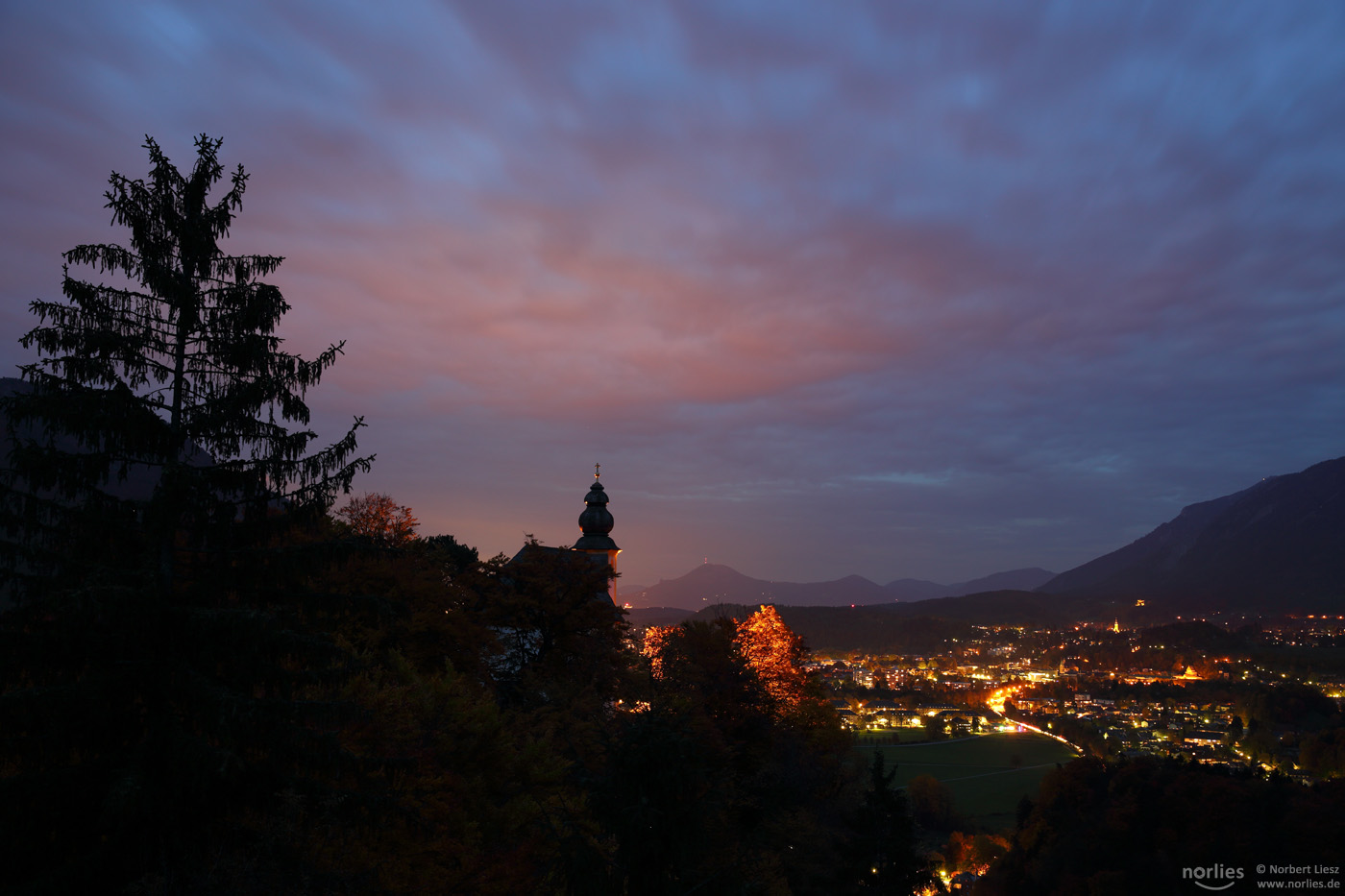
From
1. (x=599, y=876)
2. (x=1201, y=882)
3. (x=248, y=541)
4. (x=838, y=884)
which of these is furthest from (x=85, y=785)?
(x=1201, y=882)

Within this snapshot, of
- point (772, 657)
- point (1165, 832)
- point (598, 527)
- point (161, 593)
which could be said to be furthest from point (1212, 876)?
point (161, 593)

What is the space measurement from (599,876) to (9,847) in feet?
24.7

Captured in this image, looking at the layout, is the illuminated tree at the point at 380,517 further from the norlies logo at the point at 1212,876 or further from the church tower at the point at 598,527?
the norlies logo at the point at 1212,876

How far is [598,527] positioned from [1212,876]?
54.1 m

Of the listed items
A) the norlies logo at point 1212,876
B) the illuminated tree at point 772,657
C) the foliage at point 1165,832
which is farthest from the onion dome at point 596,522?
the norlies logo at point 1212,876

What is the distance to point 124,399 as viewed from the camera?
10922 mm

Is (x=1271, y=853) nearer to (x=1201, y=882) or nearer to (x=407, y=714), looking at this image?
(x=1201, y=882)

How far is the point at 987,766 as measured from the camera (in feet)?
352

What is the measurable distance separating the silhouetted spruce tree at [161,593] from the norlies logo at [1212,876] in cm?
6178

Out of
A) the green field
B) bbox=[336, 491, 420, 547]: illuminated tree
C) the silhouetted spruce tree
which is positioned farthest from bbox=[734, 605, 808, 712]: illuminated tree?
the green field

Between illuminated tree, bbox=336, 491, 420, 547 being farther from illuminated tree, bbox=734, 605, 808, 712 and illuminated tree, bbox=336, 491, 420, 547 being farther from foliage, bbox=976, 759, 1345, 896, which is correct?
foliage, bbox=976, 759, 1345, 896

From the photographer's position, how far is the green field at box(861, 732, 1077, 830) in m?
88.9

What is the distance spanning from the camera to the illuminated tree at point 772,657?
153 ft

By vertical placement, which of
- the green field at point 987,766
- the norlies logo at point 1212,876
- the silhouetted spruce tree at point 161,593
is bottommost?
the green field at point 987,766
